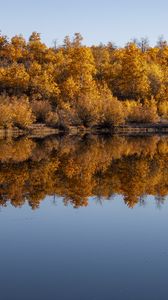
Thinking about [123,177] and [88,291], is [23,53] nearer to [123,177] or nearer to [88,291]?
[123,177]

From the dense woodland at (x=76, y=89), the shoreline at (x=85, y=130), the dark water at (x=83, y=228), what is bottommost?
the dark water at (x=83, y=228)

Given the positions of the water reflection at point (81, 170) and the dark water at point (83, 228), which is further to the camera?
the water reflection at point (81, 170)

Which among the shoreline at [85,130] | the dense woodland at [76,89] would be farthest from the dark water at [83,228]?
the dense woodland at [76,89]

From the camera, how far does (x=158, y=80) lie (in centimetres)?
7288

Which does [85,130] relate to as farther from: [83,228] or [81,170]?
[83,228]

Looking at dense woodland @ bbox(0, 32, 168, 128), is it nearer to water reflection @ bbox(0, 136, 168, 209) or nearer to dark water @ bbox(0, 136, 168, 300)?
water reflection @ bbox(0, 136, 168, 209)

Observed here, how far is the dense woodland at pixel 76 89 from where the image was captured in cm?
5719

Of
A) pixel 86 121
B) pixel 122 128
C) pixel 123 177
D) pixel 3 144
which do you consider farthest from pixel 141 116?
pixel 123 177

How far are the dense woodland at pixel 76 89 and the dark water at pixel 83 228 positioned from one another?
2284 centimetres

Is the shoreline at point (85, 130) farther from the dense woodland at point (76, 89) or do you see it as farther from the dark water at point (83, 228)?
the dark water at point (83, 228)

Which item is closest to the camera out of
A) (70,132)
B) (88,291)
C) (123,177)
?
(88,291)

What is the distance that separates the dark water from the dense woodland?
22837 mm

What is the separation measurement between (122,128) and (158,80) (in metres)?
16.0

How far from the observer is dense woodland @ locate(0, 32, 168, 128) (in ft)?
188
